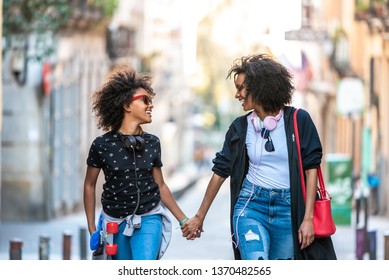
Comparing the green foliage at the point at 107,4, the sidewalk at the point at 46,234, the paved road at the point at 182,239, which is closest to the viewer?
the sidewalk at the point at 46,234

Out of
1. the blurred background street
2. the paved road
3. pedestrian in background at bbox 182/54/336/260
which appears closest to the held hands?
pedestrian in background at bbox 182/54/336/260

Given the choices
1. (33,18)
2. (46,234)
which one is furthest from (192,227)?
(33,18)

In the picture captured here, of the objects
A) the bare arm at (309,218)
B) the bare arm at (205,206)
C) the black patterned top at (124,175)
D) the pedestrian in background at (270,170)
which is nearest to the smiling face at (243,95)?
the pedestrian in background at (270,170)

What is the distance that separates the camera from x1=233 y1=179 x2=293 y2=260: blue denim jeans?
8.00 m

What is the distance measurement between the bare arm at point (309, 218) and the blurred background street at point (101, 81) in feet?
19.3

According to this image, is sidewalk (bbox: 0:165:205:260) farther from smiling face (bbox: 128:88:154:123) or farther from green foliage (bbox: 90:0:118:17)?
smiling face (bbox: 128:88:154:123)

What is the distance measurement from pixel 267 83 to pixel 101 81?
28.1m

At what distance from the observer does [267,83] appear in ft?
26.9

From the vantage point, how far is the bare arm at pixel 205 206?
8.36 metres

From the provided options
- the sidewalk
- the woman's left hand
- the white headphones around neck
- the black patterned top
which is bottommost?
the sidewalk

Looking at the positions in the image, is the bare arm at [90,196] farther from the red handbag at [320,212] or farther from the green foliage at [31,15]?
the green foliage at [31,15]

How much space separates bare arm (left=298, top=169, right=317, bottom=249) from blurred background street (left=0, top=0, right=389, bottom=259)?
19.3 ft

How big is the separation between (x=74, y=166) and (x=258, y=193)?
80.4ft

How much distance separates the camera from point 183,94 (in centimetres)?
6850
